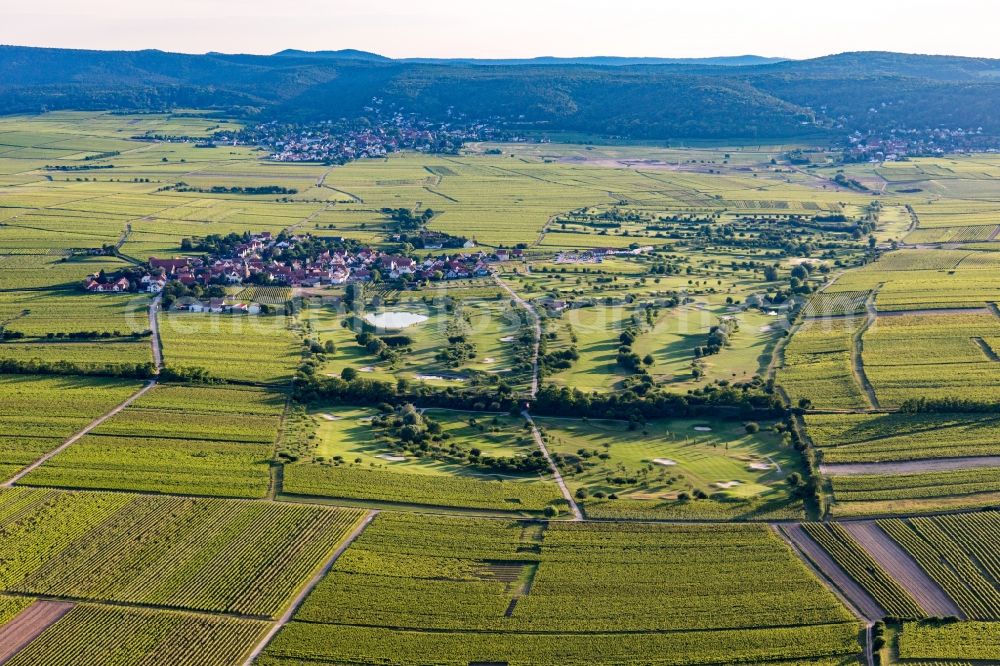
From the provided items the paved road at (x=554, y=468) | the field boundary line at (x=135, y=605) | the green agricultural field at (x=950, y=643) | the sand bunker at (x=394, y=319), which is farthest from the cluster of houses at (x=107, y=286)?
the green agricultural field at (x=950, y=643)

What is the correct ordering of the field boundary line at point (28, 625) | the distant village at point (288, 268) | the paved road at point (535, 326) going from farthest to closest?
the distant village at point (288, 268) < the paved road at point (535, 326) < the field boundary line at point (28, 625)

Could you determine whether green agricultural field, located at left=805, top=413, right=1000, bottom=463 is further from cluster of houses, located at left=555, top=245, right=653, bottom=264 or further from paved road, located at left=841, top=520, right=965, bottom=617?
cluster of houses, located at left=555, top=245, right=653, bottom=264

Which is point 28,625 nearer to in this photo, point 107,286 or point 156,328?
point 156,328

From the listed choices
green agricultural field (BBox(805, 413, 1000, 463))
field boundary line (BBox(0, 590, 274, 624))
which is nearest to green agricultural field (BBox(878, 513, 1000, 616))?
green agricultural field (BBox(805, 413, 1000, 463))

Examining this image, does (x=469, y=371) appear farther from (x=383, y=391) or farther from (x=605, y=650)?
(x=605, y=650)

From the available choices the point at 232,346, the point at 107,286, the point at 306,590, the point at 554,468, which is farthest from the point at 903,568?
the point at 107,286

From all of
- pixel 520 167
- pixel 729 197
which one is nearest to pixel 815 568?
pixel 729 197

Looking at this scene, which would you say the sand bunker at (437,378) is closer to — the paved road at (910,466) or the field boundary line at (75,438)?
the field boundary line at (75,438)
